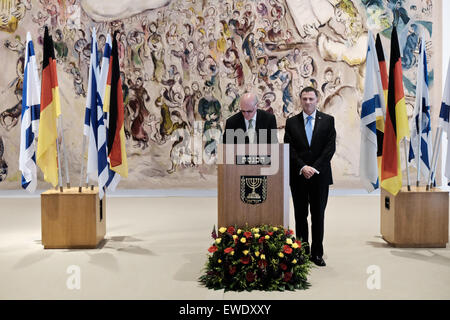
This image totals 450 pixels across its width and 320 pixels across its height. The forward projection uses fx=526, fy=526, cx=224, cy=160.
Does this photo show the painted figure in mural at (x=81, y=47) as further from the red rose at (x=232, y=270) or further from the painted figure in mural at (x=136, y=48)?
the red rose at (x=232, y=270)

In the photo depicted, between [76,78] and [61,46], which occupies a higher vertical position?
[61,46]

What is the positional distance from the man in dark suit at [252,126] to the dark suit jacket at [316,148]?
1.85ft

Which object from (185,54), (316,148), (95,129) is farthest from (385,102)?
(185,54)

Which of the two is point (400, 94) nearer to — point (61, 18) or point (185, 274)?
point (185, 274)

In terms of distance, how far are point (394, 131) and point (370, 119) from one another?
35 centimetres

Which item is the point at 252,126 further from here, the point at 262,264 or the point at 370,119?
the point at 370,119

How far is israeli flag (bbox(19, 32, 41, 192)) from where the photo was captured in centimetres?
731

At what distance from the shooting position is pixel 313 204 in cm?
593

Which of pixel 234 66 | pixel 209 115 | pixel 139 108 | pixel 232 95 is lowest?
pixel 209 115

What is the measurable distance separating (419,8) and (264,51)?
4.42m

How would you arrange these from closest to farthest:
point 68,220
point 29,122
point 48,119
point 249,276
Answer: point 249,276 → point 68,220 → point 48,119 → point 29,122

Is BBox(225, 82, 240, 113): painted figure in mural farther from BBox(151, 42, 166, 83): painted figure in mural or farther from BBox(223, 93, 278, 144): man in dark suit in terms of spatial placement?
BBox(223, 93, 278, 144): man in dark suit

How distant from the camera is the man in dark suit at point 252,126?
539cm

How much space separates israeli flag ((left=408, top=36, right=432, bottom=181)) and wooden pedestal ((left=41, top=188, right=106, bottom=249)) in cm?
469
